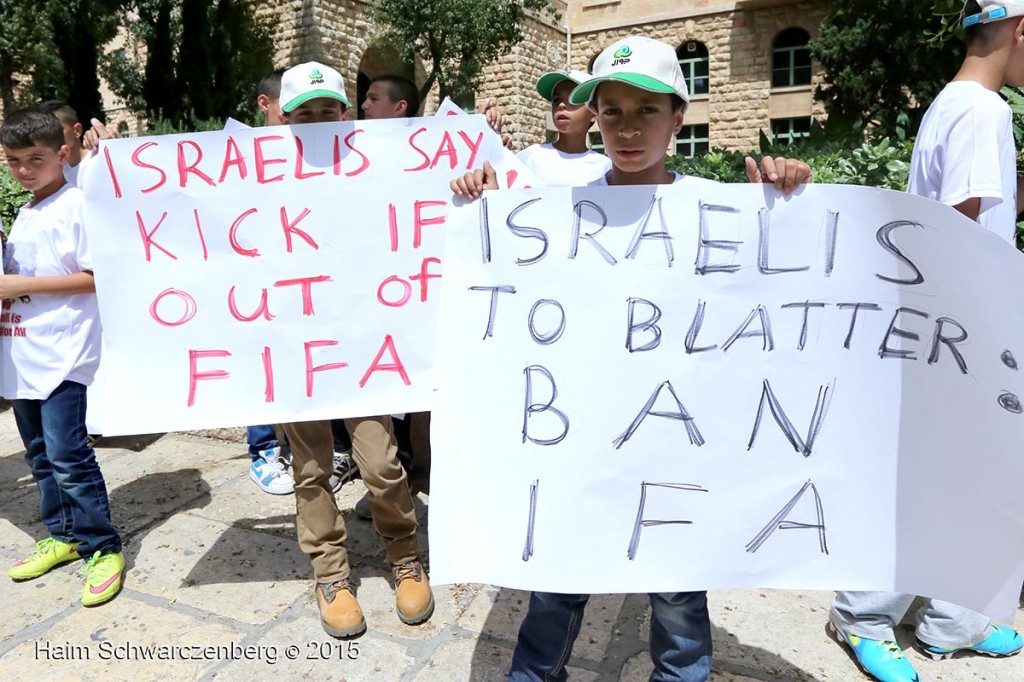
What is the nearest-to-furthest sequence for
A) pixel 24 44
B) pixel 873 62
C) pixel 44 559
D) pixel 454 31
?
1. pixel 44 559
2. pixel 24 44
3. pixel 873 62
4. pixel 454 31

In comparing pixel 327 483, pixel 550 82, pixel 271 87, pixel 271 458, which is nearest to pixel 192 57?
pixel 271 87

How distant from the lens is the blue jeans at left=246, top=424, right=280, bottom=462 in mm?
3676

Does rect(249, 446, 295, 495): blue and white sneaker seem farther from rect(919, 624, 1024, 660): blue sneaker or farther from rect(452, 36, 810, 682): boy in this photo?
rect(919, 624, 1024, 660): blue sneaker

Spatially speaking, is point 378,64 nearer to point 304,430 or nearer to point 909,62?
point 909,62

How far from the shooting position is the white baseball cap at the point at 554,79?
3023mm

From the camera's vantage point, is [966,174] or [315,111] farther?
[315,111]

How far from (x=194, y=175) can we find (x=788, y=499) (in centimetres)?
191

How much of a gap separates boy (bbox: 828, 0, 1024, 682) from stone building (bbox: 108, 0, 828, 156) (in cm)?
1845

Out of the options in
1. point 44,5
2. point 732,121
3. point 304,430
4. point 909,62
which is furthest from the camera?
point 732,121

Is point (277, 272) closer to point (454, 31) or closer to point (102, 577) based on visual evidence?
point (102, 577)

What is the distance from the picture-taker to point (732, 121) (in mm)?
21703

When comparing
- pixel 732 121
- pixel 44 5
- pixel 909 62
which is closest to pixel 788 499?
pixel 909 62

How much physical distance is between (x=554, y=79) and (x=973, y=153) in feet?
5.40

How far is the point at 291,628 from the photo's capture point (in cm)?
240
